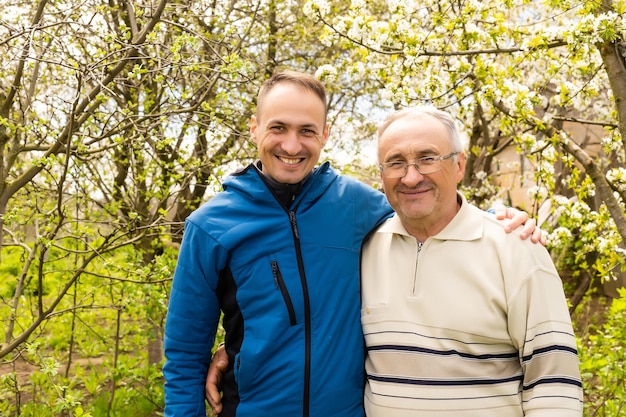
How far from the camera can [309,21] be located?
6.78m

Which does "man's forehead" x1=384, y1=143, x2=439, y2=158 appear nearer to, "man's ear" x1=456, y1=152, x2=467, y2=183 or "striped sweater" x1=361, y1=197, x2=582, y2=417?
"man's ear" x1=456, y1=152, x2=467, y2=183

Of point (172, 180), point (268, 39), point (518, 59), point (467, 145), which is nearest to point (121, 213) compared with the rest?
point (172, 180)

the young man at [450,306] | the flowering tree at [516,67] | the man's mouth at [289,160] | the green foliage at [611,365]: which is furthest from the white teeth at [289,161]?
the green foliage at [611,365]

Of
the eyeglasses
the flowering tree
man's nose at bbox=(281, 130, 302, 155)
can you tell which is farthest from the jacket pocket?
the flowering tree

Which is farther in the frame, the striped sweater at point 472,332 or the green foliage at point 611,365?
the green foliage at point 611,365

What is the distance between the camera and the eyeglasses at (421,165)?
2.24 metres

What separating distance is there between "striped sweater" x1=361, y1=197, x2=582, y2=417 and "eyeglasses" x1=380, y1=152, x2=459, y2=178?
0.22 metres

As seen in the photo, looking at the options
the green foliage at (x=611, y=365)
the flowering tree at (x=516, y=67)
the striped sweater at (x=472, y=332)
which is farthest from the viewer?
the green foliage at (x=611, y=365)

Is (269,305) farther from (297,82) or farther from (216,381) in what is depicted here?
(297,82)

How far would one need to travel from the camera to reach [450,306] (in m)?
2.13

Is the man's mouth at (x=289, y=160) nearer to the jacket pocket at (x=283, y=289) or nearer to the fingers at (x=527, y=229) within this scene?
the jacket pocket at (x=283, y=289)

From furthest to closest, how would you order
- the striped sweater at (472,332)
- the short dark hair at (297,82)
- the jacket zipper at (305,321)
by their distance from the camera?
the short dark hair at (297,82), the jacket zipper at (305,321), the striped sweater at (472,332)

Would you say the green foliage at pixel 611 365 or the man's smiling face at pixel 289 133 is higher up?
the man's smiling face at pixel 289 133

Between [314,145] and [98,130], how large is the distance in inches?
87.9
